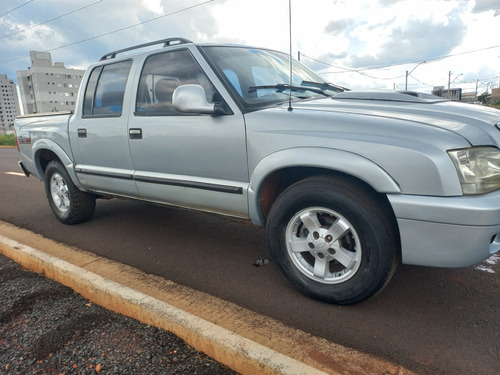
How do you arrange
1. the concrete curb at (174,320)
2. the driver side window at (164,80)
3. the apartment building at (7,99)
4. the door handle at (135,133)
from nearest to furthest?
the concrete curb at (174,320) < the driver side window at (164,80) < the door handle at (135,133) < the apartment building at (7,99)

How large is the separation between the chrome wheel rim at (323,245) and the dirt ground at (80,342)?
0.92 m

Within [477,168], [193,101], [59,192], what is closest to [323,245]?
[477,168]

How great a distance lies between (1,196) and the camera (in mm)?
6645

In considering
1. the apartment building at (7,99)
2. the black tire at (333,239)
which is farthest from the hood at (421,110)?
the apartment building at (7,99)

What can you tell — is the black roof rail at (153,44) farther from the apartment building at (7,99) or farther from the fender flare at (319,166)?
the apartment building at (7,99)

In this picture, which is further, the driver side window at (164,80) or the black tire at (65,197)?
the black tire at (65,197)

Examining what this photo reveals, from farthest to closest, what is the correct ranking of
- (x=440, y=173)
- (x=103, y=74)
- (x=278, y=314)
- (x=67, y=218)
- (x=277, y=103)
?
1. (x=67, y=218)
2. (x=103, y=74)
3. (x=277, y=103)
4. (x=278, y=314)
5. (x=440, y=173)

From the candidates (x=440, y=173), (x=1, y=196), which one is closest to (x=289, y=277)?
(x=440, y=173)

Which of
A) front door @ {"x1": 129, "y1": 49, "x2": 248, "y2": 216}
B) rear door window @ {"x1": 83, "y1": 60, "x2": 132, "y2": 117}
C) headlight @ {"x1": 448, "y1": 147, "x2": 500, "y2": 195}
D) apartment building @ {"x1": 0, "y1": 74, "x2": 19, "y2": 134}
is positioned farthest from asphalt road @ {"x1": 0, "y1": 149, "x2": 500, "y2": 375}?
apartment building @ {"x1": 0, "y1": 74, "x2": 19, "y2": 134}

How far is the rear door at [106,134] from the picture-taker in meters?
3.64

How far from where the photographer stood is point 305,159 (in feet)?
7.98

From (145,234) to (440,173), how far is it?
3.20m

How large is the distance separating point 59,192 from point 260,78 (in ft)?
9.95

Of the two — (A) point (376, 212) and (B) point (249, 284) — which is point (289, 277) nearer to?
(B) point (249, 284)
